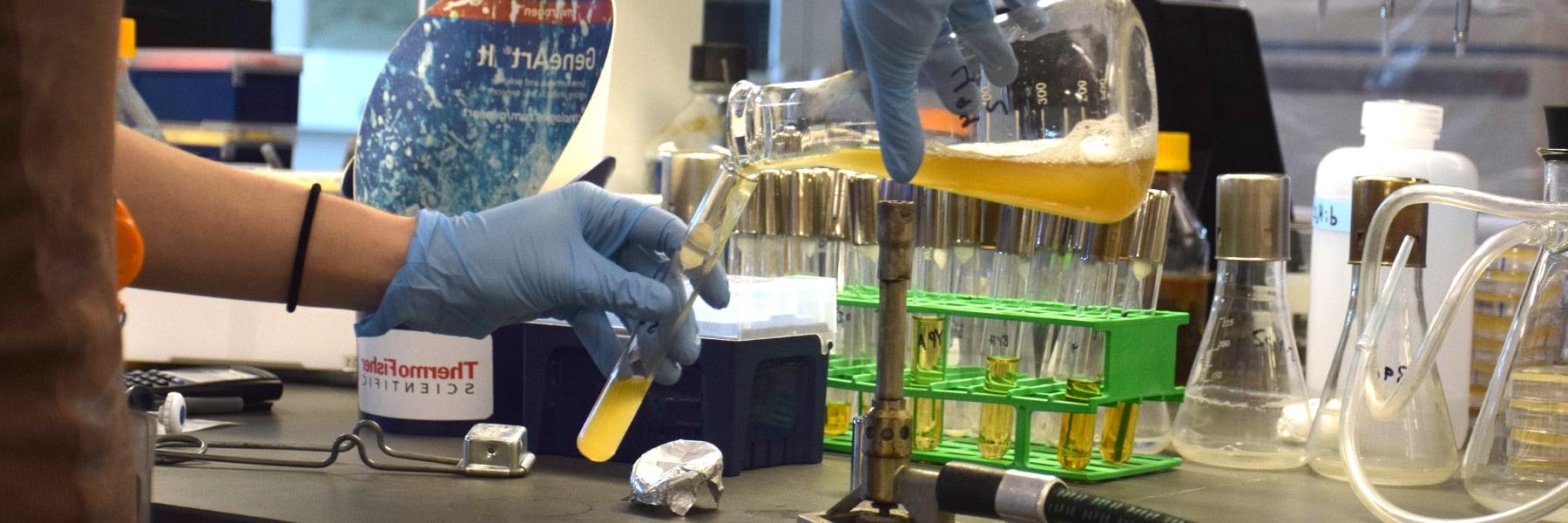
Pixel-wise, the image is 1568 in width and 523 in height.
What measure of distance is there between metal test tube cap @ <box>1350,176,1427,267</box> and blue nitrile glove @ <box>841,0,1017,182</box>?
396 mm

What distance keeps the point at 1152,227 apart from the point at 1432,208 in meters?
0.30

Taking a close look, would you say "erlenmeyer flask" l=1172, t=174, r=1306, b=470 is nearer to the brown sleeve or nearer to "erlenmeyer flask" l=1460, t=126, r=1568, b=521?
"erlenmeyer flask" l=1460, t=126, r=1568, b=521

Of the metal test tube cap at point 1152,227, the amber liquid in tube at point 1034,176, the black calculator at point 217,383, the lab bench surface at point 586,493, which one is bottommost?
the lab bench surface at point 586,493

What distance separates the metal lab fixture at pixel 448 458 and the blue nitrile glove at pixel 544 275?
108mm

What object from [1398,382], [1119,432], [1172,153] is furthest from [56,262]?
[1172,153]

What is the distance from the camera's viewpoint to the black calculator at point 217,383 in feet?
5.14

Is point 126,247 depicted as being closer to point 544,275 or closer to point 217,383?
point 544,275

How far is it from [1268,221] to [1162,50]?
1133 millimetres

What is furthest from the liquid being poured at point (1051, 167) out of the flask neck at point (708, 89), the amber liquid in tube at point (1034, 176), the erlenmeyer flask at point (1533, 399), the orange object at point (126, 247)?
the flask neck at point (708, 89)

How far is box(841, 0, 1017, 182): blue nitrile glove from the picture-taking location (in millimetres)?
1003

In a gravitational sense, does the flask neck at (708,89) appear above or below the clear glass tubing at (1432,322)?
above

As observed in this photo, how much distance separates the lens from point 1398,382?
4.07ft

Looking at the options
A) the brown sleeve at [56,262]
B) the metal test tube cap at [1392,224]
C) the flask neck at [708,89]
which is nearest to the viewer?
the brown sleeve at [56,262]

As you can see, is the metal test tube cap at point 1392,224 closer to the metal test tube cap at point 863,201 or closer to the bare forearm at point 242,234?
the metal test tube cap at point 863,201
